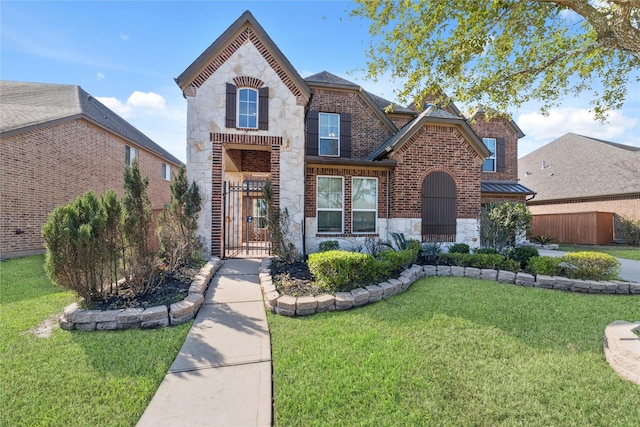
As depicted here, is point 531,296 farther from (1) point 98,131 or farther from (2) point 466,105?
(1) point 98,131

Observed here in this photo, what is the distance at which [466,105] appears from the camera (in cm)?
720

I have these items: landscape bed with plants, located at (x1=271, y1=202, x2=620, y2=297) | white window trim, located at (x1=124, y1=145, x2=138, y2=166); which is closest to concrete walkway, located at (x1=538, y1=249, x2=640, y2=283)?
landscape bed with plants, located at (x1=271, y1=202, x2=620, y2=297)

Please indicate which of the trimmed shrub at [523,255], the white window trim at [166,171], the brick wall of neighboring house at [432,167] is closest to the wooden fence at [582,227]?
the brick wall of neighboring house at [432,167]

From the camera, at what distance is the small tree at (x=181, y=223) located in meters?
6.94

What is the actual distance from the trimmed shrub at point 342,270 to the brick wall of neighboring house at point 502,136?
1273 centimetres

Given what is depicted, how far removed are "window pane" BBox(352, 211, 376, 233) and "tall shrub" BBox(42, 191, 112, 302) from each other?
23.5ft

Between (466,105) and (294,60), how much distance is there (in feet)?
18.9

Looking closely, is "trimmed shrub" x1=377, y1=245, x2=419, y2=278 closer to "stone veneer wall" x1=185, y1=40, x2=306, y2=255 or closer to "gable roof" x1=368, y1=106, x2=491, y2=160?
"stone veneer wall" x1=185, y1=40, x2=306, y2=255

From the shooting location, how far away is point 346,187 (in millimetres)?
9727

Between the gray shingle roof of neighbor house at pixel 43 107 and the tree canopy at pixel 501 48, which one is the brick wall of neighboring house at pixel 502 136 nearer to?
the tree canopy at pixel 501 48

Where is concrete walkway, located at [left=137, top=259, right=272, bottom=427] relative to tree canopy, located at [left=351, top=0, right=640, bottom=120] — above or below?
below

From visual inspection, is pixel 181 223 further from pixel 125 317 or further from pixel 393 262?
pixel 393 262

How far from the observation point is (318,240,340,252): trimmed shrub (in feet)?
29.0

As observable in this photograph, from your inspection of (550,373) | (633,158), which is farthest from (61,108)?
(633,158)
